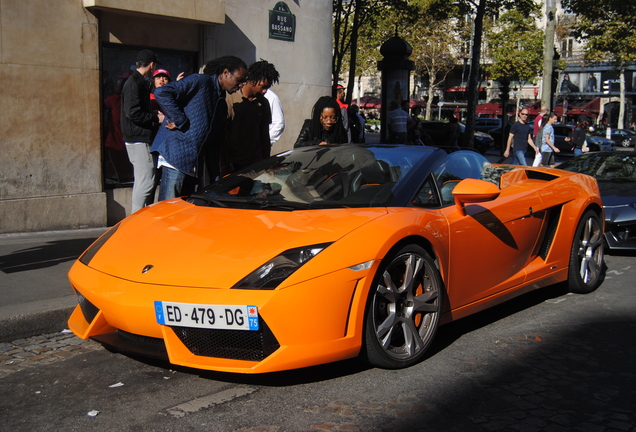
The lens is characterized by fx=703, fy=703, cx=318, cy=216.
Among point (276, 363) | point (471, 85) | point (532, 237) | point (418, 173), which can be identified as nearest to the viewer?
point (276, 363)

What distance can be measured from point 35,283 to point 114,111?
4.22 metres

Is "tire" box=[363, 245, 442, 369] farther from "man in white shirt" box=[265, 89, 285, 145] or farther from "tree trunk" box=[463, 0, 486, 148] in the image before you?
"tree trunk" box=[463, 0, 486, 148]

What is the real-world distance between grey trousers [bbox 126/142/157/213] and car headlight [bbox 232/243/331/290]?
3.27m

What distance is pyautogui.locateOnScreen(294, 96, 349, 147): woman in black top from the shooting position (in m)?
7.14

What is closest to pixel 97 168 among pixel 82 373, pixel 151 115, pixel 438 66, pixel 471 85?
pixel 151 115

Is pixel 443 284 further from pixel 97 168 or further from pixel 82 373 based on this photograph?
pixel 97 168

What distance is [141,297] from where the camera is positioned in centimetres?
345

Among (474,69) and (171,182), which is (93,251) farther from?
(474,69)

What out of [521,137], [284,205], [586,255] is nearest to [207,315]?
[284,205]

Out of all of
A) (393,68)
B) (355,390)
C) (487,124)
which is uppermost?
(393,68)

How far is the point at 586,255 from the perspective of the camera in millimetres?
5855

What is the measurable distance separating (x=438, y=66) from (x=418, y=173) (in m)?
56.3

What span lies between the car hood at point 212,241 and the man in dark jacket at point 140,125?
2.11 m

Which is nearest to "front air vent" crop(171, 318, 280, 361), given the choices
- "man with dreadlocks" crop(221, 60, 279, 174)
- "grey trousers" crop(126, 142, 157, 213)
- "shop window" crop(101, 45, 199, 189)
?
"grey trousers" crop(126, 142, 157, 213)
